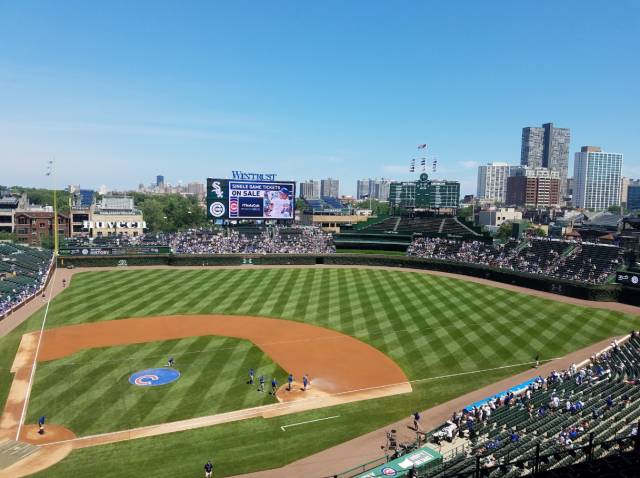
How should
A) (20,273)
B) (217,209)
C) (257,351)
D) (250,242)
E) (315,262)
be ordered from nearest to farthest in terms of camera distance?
(257,351), (20,273), (217,209), (315,262), (250,242)

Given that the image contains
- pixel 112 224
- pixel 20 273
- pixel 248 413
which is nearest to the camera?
pixel 248 413

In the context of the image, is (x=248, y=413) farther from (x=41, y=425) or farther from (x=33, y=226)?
(x=33, y=226)

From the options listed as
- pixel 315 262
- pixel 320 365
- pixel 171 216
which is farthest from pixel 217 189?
pixel 171 216

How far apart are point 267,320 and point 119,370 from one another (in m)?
15.6

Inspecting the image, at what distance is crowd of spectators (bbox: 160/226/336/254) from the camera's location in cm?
7806

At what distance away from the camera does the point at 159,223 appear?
137m

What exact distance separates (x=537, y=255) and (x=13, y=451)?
200 feet

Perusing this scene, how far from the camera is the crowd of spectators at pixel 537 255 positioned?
187 feet

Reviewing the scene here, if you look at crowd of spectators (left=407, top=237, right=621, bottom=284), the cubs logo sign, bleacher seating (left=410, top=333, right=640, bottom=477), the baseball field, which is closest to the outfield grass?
the baseball field

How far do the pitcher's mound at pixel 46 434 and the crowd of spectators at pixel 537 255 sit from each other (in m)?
52.9

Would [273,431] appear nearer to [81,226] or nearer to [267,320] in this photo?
[267,320]

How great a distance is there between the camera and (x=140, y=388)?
29.6 meters

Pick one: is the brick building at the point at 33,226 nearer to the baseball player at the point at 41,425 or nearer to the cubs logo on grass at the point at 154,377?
the cubs logo on grass at the point at 154,377

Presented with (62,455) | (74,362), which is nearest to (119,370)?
(74,362)
